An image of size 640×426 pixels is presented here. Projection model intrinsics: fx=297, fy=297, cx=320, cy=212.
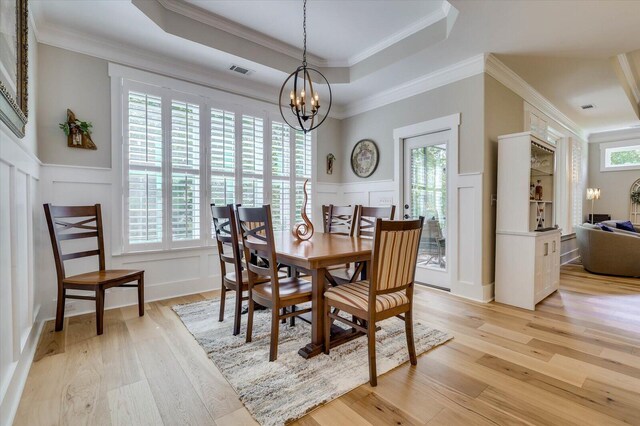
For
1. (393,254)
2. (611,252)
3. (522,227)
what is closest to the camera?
(393,254)

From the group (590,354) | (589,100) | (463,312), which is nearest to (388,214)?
(463,312)

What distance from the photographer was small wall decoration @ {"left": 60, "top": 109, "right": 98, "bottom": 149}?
284 centimetres

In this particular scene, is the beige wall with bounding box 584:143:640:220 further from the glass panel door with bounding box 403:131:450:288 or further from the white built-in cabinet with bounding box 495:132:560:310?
the glass panel door with bounding box 403:131:450:288

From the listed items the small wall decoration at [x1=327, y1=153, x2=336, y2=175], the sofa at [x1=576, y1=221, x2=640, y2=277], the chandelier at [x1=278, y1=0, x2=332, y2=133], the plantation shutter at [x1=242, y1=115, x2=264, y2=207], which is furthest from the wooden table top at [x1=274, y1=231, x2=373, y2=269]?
the sofa at [x1=576, y1=221, x2=640, y2=277]

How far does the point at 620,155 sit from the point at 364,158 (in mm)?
6560

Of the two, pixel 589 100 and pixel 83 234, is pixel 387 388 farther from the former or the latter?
pixel 589 100

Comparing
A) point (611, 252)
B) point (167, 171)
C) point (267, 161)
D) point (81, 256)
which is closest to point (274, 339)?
point (81, 256)

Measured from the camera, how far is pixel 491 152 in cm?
338

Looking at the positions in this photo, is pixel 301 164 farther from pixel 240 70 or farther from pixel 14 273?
pixel 14 273

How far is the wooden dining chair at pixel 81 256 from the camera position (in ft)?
7.98

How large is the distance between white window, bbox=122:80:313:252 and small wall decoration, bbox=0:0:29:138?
1.25 metres

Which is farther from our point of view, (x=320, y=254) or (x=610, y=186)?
(x=610, y=186)

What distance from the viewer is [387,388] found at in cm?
175

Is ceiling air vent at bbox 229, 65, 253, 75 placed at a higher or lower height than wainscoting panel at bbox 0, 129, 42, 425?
higher
